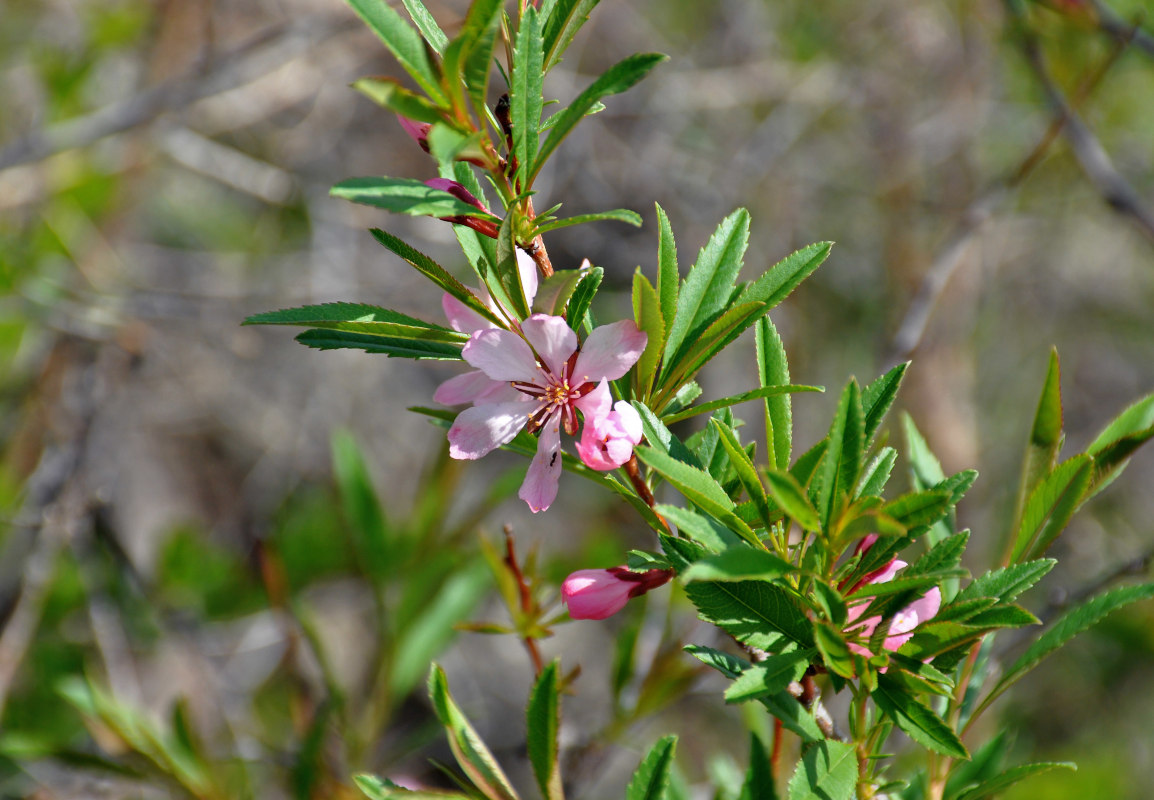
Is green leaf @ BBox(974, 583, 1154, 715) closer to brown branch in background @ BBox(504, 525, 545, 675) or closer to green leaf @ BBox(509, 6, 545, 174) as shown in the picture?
brown branch in background @ BBox(504, 525, 545, 675)

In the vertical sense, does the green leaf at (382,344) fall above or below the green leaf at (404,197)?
below

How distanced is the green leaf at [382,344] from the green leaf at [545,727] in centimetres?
28

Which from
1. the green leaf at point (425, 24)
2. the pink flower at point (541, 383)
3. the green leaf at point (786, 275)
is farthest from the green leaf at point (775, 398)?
the green leaf at point (425, 24)

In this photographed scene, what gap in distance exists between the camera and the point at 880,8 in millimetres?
3299

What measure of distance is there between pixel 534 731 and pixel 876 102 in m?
3.00

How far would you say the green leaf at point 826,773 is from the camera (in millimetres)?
600

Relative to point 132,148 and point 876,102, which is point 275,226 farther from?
point 876,102

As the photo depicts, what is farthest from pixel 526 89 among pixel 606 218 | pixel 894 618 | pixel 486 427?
pixel 894 618

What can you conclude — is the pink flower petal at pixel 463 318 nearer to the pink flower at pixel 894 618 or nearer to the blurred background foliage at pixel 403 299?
the pink flower at pixel 894 618

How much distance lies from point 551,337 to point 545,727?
35 centimetres

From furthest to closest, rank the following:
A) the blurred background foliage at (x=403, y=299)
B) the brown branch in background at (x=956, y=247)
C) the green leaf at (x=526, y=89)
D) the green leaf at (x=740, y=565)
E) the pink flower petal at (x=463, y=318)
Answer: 1. the blurred background foliage at (x=403, y=299)
2. the brown branch in background at (x=956, y=247)
3. the pink flower petal at (x=463, y=318)
4. the green leaf at (x=526, y=89)
5. the green leaf at (x=740, y=565)

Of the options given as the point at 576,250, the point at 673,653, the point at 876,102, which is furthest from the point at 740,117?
the point at 673,653

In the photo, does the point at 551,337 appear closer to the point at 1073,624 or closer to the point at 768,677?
the point at 768,677

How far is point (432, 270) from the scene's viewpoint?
635 mm
